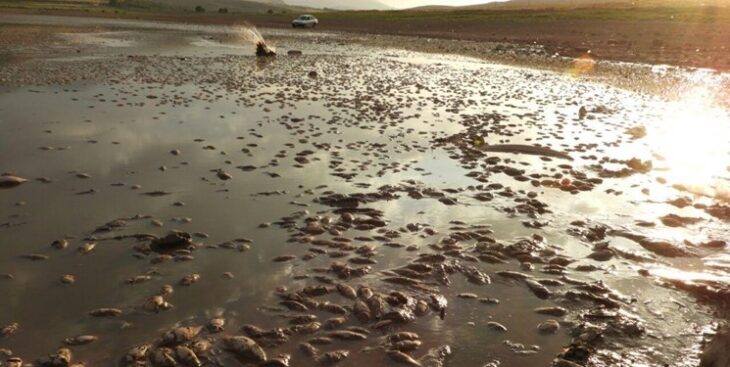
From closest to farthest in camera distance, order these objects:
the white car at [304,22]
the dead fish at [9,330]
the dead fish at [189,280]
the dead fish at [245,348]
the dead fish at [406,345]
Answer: the dead fish at [245,348] < the dead fish at [9,330] < the dead fish at [406,345] < the dead fish at [189,280] < the white car at [304,22]

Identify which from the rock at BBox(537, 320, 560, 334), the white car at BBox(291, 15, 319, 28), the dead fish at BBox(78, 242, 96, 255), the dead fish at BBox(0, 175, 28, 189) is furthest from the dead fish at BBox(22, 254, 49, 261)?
the white car at BBox(291, 15, 319, 28)

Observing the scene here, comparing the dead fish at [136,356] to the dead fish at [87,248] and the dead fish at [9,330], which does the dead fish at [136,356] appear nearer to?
the dead fish at [9,330]

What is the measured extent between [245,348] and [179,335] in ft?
2.79

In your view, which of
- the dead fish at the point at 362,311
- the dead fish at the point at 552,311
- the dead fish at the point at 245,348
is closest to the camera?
the dead fish at the point at 245,348

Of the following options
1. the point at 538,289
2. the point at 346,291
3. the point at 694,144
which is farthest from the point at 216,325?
the point at 694,144

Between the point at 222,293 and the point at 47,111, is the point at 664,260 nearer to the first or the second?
the point at 222,293

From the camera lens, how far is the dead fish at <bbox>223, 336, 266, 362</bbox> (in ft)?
19.9

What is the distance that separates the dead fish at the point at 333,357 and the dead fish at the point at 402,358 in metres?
0.53

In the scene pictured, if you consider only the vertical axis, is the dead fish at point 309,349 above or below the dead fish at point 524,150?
below

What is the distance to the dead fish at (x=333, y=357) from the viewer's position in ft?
20.0

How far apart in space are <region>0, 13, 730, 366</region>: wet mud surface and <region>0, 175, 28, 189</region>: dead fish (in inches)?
1.9

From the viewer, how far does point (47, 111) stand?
18.2m

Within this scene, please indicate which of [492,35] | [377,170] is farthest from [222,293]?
[492,35]

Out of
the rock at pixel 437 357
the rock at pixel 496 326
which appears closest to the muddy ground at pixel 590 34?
the rock at pixel 496 326
